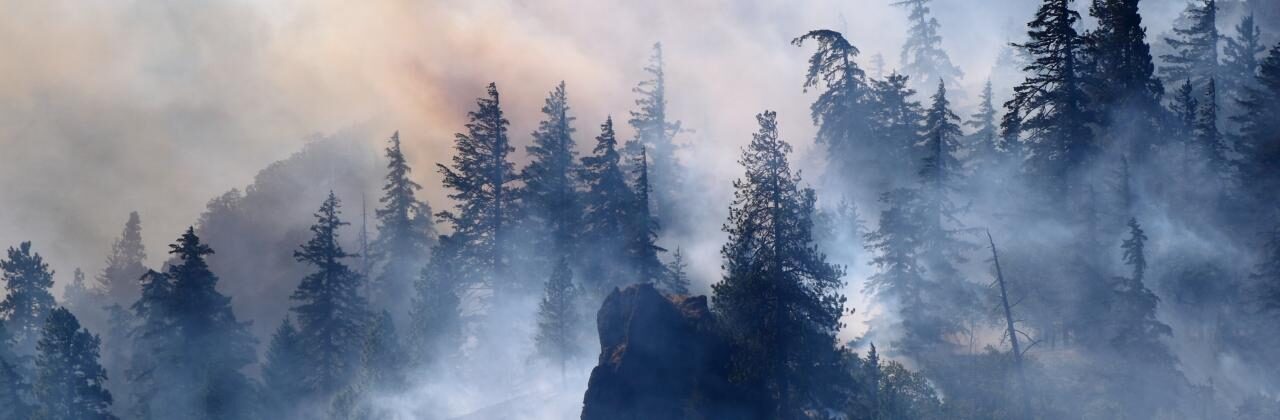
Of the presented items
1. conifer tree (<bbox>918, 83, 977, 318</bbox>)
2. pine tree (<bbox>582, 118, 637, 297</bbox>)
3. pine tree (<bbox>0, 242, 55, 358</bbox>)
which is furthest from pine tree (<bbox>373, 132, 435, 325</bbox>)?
conifer tree (<bbox>918, 83, 977, 318</bbox>)

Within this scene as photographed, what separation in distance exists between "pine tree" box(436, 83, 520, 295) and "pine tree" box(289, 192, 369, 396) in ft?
25.1

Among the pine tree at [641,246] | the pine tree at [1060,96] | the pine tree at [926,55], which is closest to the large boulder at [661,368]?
the pine tree at [641,246]

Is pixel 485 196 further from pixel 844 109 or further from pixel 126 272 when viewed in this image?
pixel 126 272

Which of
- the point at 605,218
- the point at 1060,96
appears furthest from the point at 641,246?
the point at 1060,96

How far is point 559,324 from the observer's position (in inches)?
2052

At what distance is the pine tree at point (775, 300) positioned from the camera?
36781 millimetres

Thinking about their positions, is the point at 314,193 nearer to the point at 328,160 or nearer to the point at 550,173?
the point at 328,160

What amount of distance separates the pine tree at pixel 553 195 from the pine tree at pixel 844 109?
18.3 m

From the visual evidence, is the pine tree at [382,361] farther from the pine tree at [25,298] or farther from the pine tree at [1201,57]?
the pine tree at [1201,57]

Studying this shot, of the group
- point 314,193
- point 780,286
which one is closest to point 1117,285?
point 780,286

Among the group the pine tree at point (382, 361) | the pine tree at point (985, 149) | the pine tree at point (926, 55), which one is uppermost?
the pine tree at point (926, 55)

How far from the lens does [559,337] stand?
5203cm

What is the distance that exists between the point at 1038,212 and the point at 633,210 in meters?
23.0

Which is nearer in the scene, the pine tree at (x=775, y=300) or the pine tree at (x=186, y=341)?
the pine tree at (x=775, y=300)
